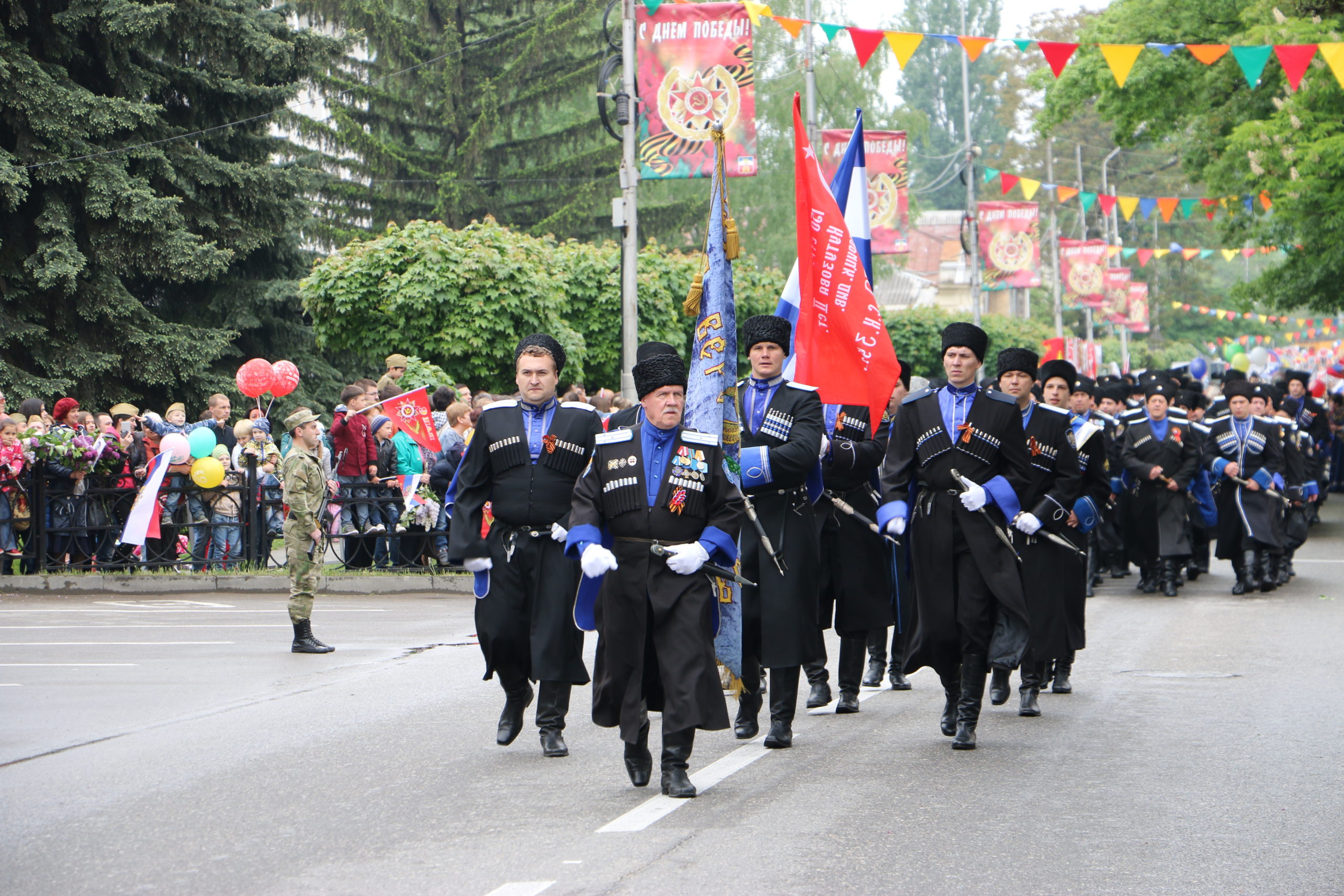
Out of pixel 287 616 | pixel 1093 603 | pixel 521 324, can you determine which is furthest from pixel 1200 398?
pixel 287 616

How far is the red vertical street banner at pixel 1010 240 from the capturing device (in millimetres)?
38594

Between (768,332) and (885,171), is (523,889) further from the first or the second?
(885,171)

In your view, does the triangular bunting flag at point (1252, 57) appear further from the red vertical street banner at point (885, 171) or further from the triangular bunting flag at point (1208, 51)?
the red vertical street banner at point (885, 171)

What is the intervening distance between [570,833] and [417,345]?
17.0 metres

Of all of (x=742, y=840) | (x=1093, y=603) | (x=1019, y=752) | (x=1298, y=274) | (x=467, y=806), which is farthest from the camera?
(x=1298, y=274)

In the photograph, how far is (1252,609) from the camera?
14.5 meters

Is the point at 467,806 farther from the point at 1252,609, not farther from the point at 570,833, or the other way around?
the point at 1252,609

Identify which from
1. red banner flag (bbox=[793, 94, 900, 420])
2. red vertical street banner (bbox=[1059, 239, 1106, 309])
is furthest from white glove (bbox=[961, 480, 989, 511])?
red vertical street banner (bbox=[1059, 239, 1106, 309])

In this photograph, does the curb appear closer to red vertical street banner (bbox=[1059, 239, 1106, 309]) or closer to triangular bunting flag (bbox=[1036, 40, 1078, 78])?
triangular bunting flag (bbox=[1036, 40, 1078, 78])

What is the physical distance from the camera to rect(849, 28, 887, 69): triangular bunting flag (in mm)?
18578

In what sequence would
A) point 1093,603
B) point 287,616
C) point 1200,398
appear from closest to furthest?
point 287,616 < point 1093,603 < point 1200,398

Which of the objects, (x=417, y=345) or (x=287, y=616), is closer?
(x=287, y=616)

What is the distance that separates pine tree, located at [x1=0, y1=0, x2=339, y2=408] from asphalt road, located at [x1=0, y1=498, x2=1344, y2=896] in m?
14.6

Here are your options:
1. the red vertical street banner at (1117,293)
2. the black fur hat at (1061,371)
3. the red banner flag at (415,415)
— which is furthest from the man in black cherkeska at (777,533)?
the red vertical street banner at (1117,293)
